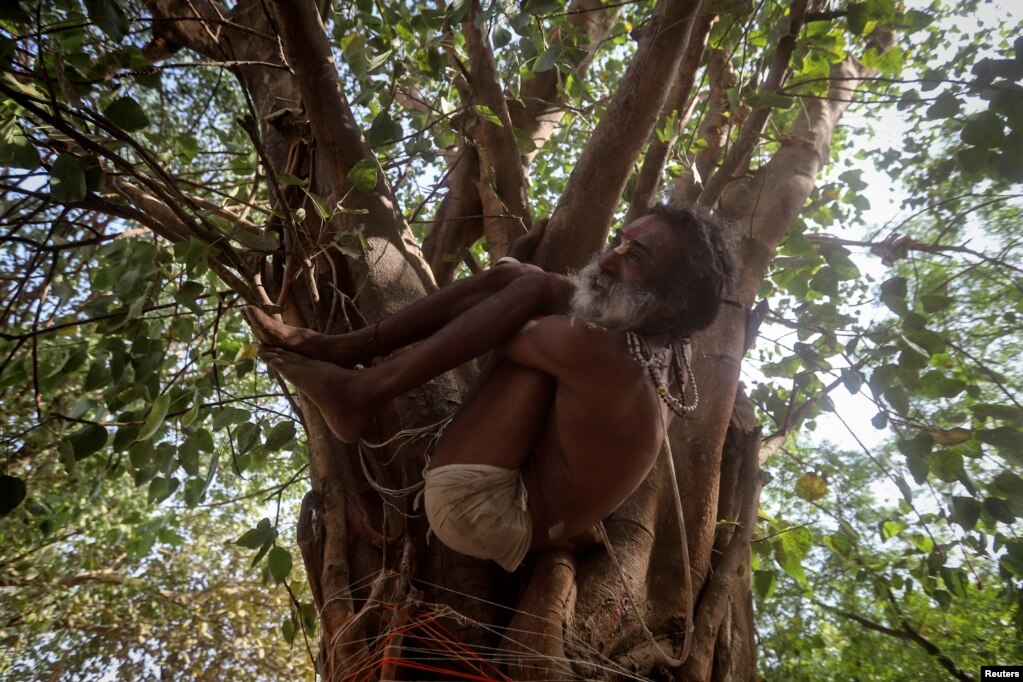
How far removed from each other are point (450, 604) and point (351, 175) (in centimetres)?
127

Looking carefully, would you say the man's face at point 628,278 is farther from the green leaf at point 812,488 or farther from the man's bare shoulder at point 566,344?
the green leaf at point 812,488

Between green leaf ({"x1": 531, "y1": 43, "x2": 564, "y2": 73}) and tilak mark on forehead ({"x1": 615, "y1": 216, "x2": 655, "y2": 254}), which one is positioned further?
green leaf ({"x1": 531, "y1": 43, "x2": 564, "y2": 73})

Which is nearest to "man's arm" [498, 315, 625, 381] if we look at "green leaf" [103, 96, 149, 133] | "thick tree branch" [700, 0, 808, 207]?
"green leaf" [103, 96, 149, 133]

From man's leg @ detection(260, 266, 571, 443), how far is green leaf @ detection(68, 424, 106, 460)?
0.71 m

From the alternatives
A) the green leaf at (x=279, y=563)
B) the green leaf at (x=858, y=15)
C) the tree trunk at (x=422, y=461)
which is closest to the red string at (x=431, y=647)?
the tree trunk at (x=422, y=461)

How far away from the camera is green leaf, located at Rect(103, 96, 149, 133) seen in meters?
1.73

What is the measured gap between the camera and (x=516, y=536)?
6.04 feet

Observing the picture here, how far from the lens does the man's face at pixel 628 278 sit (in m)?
1.86

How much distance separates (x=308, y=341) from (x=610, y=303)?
871 millimetres

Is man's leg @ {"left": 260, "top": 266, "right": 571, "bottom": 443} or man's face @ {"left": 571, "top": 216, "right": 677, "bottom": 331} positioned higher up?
man's face @ {"left": 571, "top": 216, "right": 677, "bottom": 331}

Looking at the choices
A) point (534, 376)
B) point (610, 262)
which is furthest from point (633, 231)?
point (534, 376)

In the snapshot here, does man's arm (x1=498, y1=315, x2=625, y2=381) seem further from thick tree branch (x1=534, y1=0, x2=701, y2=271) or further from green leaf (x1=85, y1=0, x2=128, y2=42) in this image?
green leaf (x1=85, y1=0, x2=128, y2=42)

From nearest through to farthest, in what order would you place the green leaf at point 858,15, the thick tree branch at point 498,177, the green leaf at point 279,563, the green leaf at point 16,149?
the green leaf at point 16,149, the green leaf at point 279,563, the green leaf at point 858,15, the thick tree branch at point 498,177

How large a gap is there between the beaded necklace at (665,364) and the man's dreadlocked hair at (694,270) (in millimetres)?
72
